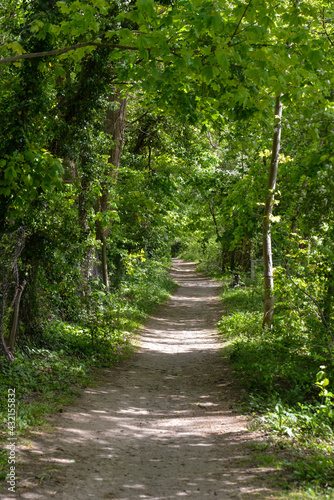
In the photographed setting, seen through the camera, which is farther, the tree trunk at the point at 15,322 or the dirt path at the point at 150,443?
the tree trunk at the point at 15,322

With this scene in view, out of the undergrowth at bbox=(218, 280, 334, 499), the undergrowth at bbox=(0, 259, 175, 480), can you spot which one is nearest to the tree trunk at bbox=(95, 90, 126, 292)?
the undergrowth at bbox=(0, 259, 175, 480)

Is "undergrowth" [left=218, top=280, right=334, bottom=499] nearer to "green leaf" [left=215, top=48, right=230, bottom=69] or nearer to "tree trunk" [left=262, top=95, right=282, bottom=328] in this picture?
"tree trunk" [left=262, top=95, right=282, bottom=328]

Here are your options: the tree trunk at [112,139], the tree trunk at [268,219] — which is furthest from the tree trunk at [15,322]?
the tree trunk at [112,139]

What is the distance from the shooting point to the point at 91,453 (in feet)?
16.3

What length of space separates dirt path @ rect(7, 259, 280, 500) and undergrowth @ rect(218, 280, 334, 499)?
0.33 metres

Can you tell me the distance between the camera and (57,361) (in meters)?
7.84

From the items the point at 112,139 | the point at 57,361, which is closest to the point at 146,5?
the point at 57,361

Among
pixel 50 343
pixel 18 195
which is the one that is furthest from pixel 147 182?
pixel 18 195

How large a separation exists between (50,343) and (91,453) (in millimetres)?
3665

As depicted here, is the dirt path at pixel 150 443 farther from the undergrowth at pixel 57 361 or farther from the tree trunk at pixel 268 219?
the tree trunk at pixel 268 219

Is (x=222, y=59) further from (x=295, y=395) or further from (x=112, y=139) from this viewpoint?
(x=112, y=139)

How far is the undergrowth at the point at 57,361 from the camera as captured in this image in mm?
5773

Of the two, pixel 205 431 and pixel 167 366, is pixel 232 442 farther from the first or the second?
pixel 167 366

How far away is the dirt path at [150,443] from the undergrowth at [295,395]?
0.33m
